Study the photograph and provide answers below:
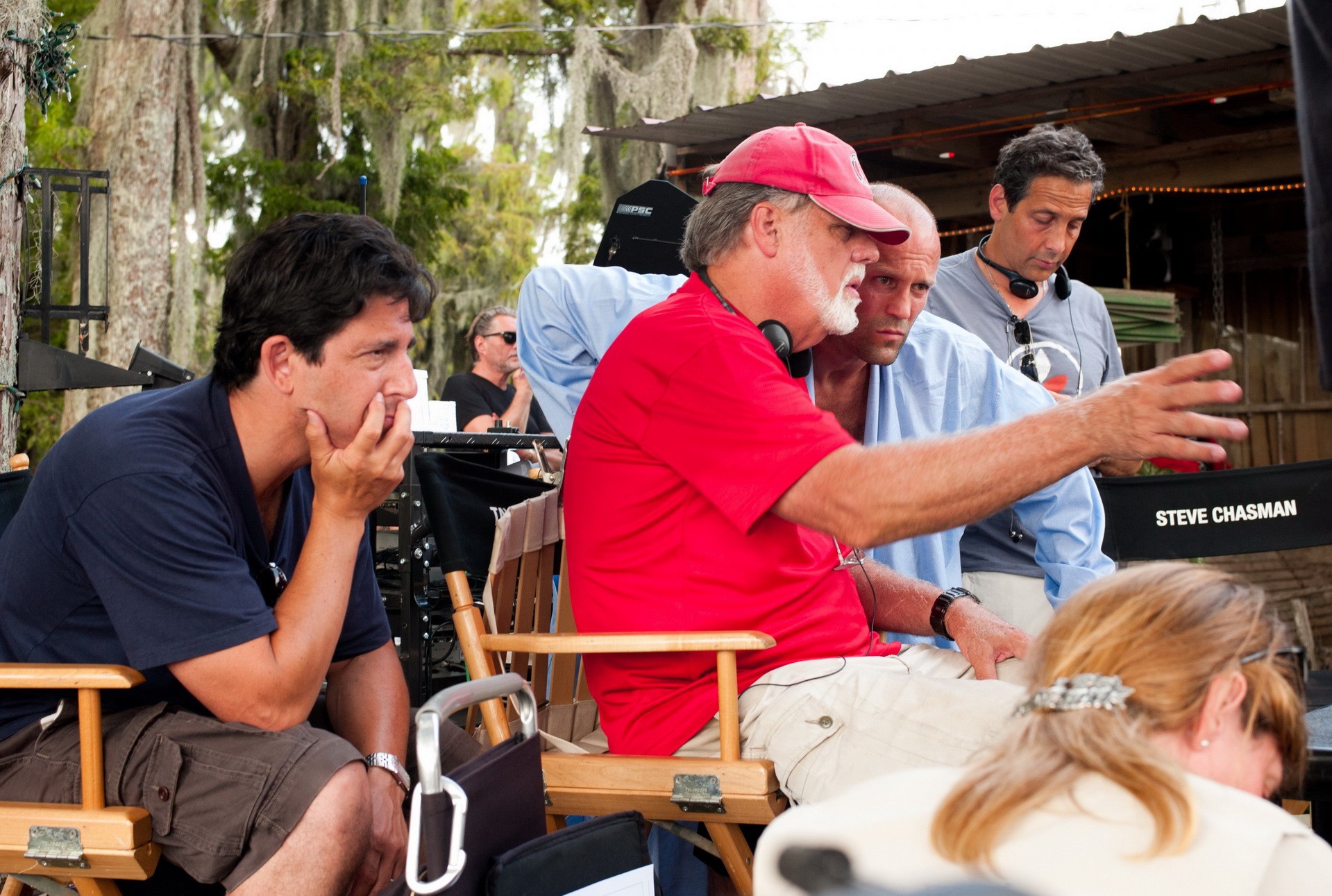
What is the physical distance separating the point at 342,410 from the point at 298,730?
22.7 inches

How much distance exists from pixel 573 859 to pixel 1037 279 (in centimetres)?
294

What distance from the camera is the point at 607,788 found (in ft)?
7.72

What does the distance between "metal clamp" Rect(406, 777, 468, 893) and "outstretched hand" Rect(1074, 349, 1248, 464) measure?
1047mm

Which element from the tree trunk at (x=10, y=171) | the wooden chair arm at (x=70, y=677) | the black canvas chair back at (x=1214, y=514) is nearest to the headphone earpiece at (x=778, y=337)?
the wooden chair arm at (x=70, y=677)

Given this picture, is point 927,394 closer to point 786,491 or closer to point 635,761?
point 786,491

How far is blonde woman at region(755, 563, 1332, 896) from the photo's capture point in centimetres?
114

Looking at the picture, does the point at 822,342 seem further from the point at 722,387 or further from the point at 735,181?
the point at 722,387

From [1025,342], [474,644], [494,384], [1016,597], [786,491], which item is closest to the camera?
[786,491]

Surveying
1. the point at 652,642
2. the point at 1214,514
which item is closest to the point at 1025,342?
the point at 1214,514

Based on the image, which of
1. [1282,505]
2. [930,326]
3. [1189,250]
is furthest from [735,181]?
[1189,250]

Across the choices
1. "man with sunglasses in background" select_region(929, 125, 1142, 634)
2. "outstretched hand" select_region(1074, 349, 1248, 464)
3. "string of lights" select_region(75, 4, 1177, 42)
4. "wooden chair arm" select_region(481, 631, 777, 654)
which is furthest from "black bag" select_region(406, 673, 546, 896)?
"string of lights" select_region(75, 4, 1177, 42)

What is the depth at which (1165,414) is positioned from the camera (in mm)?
1763

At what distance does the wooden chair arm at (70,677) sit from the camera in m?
1.93

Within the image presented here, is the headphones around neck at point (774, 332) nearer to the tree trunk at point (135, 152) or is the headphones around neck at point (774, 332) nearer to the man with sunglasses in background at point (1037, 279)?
the man with sunglasses in background at point (1037, 279)
